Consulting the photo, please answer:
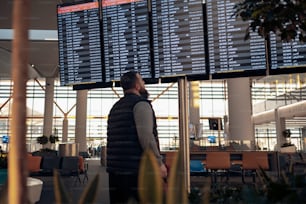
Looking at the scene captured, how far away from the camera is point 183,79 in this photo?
2805 millimetres

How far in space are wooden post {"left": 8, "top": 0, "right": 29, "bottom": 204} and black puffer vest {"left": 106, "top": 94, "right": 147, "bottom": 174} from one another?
1086 millimetres

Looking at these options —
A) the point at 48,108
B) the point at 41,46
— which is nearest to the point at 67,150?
the point at 41,46

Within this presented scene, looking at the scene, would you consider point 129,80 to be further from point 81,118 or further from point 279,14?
point 81,118

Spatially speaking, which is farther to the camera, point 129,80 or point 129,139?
point 129,80

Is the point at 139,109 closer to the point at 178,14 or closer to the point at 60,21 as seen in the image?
the point at 178,14

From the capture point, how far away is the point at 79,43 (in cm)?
362

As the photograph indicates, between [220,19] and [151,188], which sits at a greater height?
[220,19]

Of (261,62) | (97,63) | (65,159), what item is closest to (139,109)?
(261,62)

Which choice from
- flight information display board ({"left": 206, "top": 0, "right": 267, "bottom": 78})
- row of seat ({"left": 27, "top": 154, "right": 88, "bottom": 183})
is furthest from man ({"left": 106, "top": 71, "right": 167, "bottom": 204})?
row of seat ({"left": 27, "top": 154, "right": 88, "bottom": 183})

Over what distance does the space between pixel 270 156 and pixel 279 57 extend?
17.7 ft

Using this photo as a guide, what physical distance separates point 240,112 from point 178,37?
9.25m

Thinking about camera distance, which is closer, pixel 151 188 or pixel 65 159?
pixel 151 188

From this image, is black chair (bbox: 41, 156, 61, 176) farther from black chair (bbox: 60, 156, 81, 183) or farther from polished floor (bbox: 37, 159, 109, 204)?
polished floor (bbox: 37, 159, 109, 204)

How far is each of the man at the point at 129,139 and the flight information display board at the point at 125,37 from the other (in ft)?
3.09
